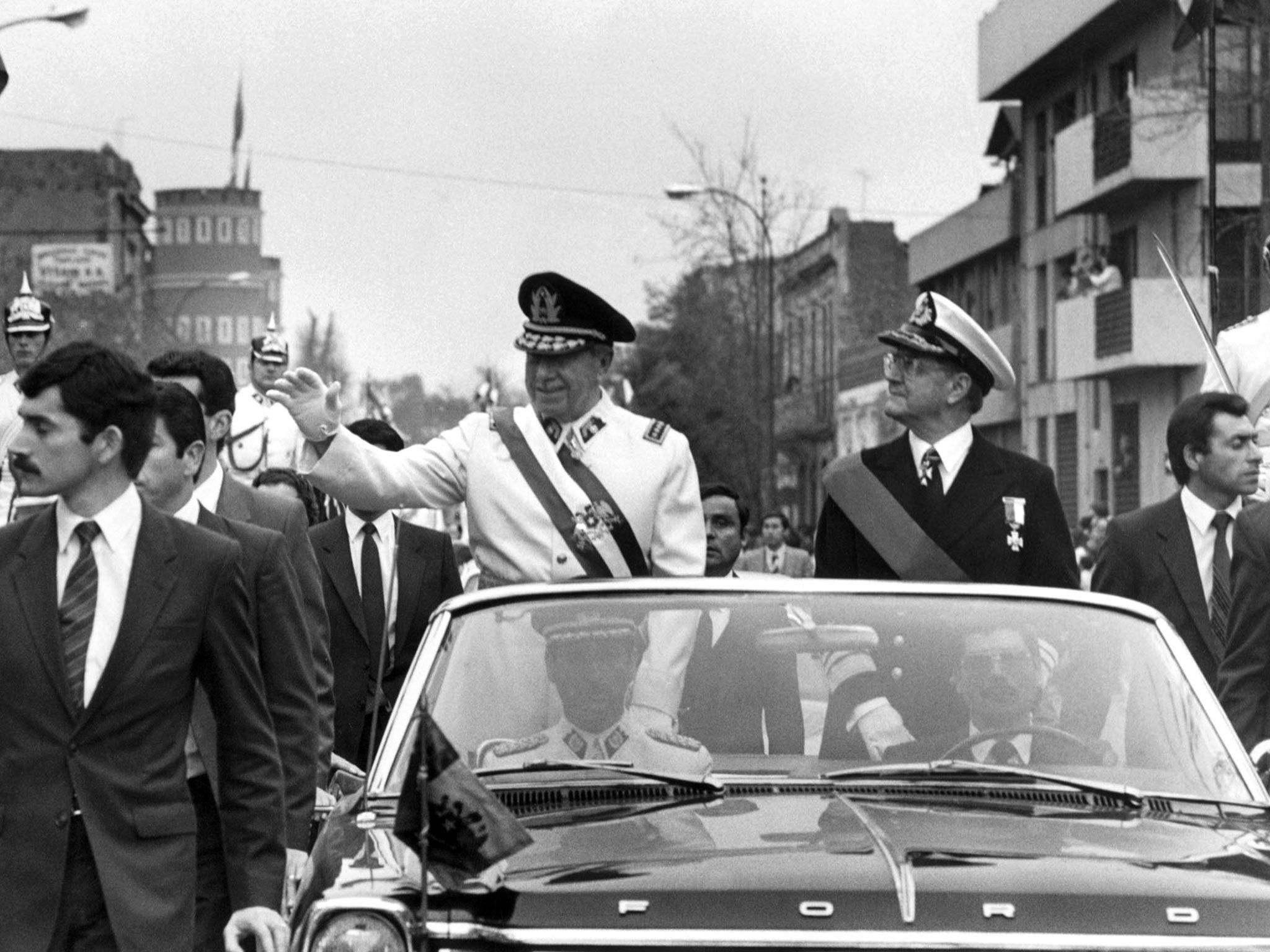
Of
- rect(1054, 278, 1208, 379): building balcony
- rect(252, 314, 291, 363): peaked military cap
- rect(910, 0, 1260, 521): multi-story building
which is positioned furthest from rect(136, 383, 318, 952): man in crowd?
rect(1054, 278, 1208, 379): building balcony

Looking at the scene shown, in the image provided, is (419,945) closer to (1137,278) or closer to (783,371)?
(1137,278)

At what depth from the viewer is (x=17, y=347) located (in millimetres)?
12102

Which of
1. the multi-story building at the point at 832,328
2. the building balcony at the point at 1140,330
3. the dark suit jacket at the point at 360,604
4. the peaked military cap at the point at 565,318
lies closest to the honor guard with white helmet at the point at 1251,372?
the dark suit jacket at the point at 360,604

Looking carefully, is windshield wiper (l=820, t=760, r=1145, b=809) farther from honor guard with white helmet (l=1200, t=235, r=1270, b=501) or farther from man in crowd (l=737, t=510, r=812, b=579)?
man in crowd (l=737, t=510, r=812, b=579)

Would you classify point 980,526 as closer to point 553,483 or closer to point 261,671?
point 553,483

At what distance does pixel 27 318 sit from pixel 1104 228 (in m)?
38.2

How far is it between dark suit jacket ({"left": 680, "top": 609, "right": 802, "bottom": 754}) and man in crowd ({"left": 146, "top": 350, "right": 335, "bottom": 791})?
2.04 metres

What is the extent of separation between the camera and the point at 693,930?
457 cm

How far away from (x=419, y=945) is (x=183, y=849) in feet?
3.62

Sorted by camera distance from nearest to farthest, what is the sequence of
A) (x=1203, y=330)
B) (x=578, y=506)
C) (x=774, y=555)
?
(x=578, y=506) → (x=1203, y=330) → (x=774, y=555)

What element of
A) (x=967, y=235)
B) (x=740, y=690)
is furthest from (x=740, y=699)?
(x=967, y=235)

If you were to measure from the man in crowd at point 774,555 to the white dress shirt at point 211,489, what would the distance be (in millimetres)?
15838

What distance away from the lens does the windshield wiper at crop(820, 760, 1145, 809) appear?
555 cm

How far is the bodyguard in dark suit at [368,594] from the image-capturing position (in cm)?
1087
